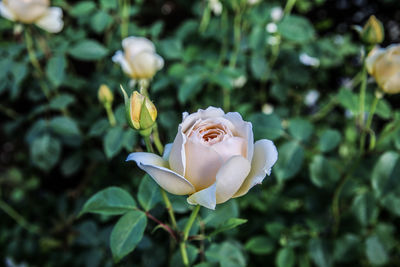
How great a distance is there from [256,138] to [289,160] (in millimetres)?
127

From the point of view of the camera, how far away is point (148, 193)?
712 millimetres

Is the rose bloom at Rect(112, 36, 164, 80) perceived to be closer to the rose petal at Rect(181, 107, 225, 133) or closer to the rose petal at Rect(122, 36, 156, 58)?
the rose petal at Rect(122, 36, 156, 58)

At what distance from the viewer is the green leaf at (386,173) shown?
93 centimetres

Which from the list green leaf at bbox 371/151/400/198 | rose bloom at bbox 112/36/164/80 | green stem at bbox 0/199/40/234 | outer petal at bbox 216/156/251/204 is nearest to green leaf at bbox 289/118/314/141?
green leaf at bbox 371/151/400/198

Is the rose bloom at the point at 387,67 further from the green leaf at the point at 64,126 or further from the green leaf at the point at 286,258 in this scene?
the green leaf at the point at 64,126

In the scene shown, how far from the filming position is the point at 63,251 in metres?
1.53

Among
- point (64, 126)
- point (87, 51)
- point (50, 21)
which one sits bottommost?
point (64, 126)

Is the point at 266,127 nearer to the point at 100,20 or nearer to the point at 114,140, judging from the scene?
the point at 114,140

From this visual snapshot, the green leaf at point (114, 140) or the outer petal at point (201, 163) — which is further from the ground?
the outer petal at point (201, 163)

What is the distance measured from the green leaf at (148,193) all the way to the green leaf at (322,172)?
572mm

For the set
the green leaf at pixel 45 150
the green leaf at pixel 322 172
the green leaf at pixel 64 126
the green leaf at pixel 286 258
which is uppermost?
the green leaf at pixel 322 172

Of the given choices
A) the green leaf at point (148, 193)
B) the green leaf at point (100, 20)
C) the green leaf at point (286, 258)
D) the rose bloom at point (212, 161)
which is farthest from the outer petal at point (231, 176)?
the green leaf at point (100, 20)

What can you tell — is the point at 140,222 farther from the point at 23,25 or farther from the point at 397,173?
the point at 23,25

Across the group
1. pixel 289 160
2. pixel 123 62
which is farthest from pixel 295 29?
pixel 123 62
